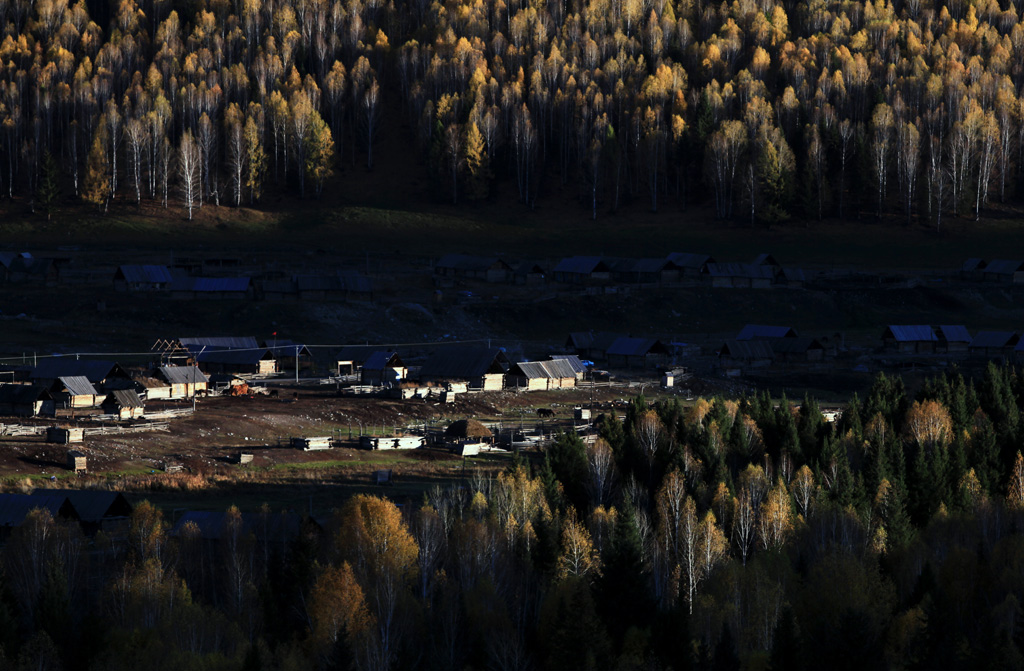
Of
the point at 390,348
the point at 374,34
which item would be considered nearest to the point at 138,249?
the point at 390,348

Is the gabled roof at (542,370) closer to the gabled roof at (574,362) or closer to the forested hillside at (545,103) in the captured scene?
the gabled roof at (574,362)

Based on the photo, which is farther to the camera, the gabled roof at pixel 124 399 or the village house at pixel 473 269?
the village house at pixel 473 269

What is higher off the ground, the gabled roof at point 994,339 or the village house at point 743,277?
the village house at point 743,277

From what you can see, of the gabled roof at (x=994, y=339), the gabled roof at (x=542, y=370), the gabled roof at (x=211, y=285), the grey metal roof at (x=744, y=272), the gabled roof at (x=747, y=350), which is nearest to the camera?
the gabled roof at (x=542, y=370)

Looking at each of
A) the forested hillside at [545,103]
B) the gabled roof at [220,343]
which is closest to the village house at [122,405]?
the gabled roof at [220,343]

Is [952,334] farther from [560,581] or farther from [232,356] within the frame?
[560,581]

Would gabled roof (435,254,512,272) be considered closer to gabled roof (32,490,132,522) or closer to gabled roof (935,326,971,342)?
gabled roof (935,326,971,342)
